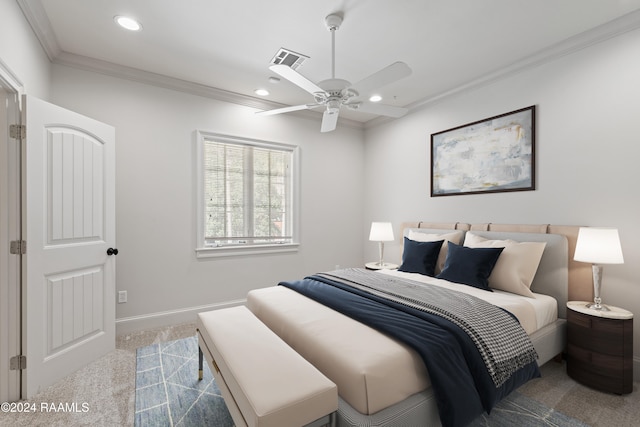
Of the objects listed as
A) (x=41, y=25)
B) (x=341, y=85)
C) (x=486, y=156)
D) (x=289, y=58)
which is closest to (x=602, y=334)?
(x=486, y=156)

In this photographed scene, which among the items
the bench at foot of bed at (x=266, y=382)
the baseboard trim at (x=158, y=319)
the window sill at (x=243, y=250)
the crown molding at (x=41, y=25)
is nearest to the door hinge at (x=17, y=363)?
the baseboard trim at (x=158, y=319)

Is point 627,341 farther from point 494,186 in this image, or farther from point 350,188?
point 350,188

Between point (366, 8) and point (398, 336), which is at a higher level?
point (366, 8)

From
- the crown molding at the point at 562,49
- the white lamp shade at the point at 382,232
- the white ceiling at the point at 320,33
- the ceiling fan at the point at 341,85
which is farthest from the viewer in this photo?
the white lamp shade at the point at 382,232

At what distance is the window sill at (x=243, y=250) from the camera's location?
3625 mm

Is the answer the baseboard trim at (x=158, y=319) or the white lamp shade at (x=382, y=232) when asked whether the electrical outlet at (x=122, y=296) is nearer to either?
the baseboard trim at (x=158, y=319)

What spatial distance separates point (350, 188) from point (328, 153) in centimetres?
66

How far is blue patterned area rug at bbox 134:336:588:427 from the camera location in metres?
1.86

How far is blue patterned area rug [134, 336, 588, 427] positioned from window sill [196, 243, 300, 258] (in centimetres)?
132

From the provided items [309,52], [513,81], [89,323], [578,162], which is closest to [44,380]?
[89,323]

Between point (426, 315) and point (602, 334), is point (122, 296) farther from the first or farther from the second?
point (602, 334)

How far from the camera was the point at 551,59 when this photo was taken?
2775 millimetres

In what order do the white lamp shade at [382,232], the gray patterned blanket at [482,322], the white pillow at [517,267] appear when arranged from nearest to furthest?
the gray patterned blanket at [482,322] < the white pillow at [517,267] < the white lamp shade at [382,232]

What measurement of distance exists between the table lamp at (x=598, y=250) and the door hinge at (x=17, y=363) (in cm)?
407
